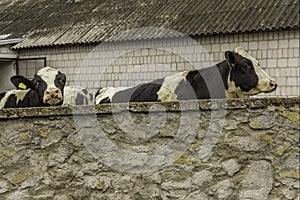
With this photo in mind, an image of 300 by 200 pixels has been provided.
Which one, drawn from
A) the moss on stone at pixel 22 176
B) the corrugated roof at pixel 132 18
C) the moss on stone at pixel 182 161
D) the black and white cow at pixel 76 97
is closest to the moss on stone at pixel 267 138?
the moss on stone at pixel 182 161

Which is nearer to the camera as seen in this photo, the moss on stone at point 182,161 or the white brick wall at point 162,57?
the moss on stone at point 182,161

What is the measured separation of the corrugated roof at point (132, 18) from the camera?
13.9 metres

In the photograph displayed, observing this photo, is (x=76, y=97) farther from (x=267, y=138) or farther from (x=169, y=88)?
(x=267, y=138)

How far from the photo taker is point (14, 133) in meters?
5.05

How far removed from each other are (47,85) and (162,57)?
21.0 feet

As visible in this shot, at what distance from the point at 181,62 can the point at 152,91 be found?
21.9 ft

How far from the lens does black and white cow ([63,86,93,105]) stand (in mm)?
11257

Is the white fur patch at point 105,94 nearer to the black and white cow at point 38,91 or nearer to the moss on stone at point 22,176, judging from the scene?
the black and white cow at point 38,91

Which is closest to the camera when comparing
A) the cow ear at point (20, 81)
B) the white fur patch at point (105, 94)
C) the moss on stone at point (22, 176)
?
the moss on stone at point (22, 176)

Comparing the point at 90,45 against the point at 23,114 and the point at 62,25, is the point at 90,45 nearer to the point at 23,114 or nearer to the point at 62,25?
the point at 62,25

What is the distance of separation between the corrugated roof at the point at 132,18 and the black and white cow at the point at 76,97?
142 inches

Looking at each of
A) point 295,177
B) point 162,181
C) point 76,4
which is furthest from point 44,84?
point 76,4

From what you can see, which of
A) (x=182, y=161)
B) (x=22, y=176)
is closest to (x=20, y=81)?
(x=22, y=176)

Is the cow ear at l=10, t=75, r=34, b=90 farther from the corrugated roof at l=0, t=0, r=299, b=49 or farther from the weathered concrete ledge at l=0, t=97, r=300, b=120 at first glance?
the corrugated roof at l=0, t=0, r=299, b=49
